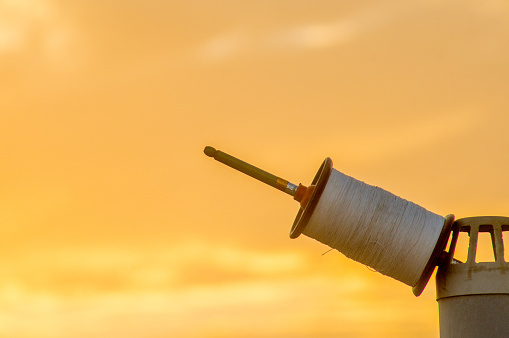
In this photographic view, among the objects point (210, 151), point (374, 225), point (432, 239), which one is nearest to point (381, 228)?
point (374, 225)

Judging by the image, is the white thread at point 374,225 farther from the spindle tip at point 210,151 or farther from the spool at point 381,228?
the spindle tip at point 210,151

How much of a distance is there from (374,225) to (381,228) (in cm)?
14

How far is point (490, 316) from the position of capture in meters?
16.2

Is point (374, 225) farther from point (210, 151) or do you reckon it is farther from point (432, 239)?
point (210, 151)

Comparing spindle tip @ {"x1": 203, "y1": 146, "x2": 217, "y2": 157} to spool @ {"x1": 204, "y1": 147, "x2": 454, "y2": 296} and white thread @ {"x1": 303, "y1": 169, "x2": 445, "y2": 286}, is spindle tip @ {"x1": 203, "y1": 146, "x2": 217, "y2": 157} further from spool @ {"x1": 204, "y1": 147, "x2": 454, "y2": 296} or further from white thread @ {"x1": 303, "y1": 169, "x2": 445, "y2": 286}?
white thread @ {"x1": 303, "y1": 169, "x2": 445, "y2": 286}

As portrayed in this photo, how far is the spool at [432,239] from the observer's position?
16.3 metres

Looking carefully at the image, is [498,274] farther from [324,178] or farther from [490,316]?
[324,178]

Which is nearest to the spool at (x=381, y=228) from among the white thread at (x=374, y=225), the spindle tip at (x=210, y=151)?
the white thread at (x=374, y=225)

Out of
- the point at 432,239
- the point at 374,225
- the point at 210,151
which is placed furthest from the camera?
the point at 210,151

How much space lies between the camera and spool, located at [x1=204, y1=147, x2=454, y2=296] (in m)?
16.3

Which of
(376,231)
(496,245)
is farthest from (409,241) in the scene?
(496,245)

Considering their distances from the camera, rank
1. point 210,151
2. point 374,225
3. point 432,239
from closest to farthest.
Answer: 1. point 374,225
2. point 432,239
3. point 210,151

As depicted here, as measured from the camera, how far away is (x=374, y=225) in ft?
53.4

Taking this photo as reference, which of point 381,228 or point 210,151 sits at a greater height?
point 210,151
